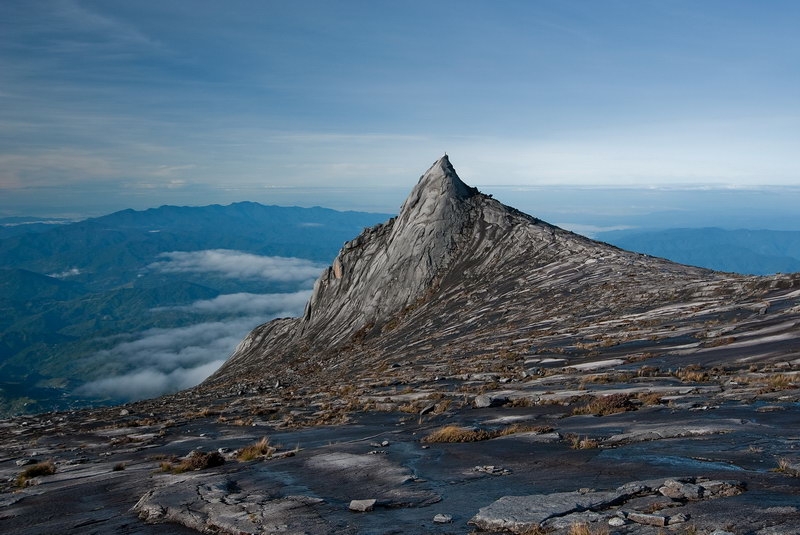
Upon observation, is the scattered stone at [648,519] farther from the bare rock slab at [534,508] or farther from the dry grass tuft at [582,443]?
the dry grass tuft at [582,443]

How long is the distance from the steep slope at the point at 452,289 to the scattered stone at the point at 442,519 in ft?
84.4

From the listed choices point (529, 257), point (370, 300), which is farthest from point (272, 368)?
point (529, 257)

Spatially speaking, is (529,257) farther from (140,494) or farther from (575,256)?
(140,494)

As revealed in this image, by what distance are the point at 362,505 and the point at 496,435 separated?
7.50m

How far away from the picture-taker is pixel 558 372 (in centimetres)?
2811

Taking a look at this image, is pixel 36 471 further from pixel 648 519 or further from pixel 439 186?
pixel 439 186

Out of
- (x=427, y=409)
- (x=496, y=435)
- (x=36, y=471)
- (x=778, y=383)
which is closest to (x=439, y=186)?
(x=427, y=409)

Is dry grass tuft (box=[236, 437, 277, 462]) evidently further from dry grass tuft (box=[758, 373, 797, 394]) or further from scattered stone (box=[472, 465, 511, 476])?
dry grass tuft (box=[758, 373, 797, 394])

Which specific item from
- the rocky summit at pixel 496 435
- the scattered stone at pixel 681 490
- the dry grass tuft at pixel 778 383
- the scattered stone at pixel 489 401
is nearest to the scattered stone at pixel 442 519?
the rocky summit at pixel 496 435

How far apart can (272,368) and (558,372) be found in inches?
1615

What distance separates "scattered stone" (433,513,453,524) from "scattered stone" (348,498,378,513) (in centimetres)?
159

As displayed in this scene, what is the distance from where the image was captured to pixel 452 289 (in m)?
63.2

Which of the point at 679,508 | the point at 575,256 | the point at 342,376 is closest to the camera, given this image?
the point at 679,508

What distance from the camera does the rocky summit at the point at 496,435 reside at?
11.0 meters
